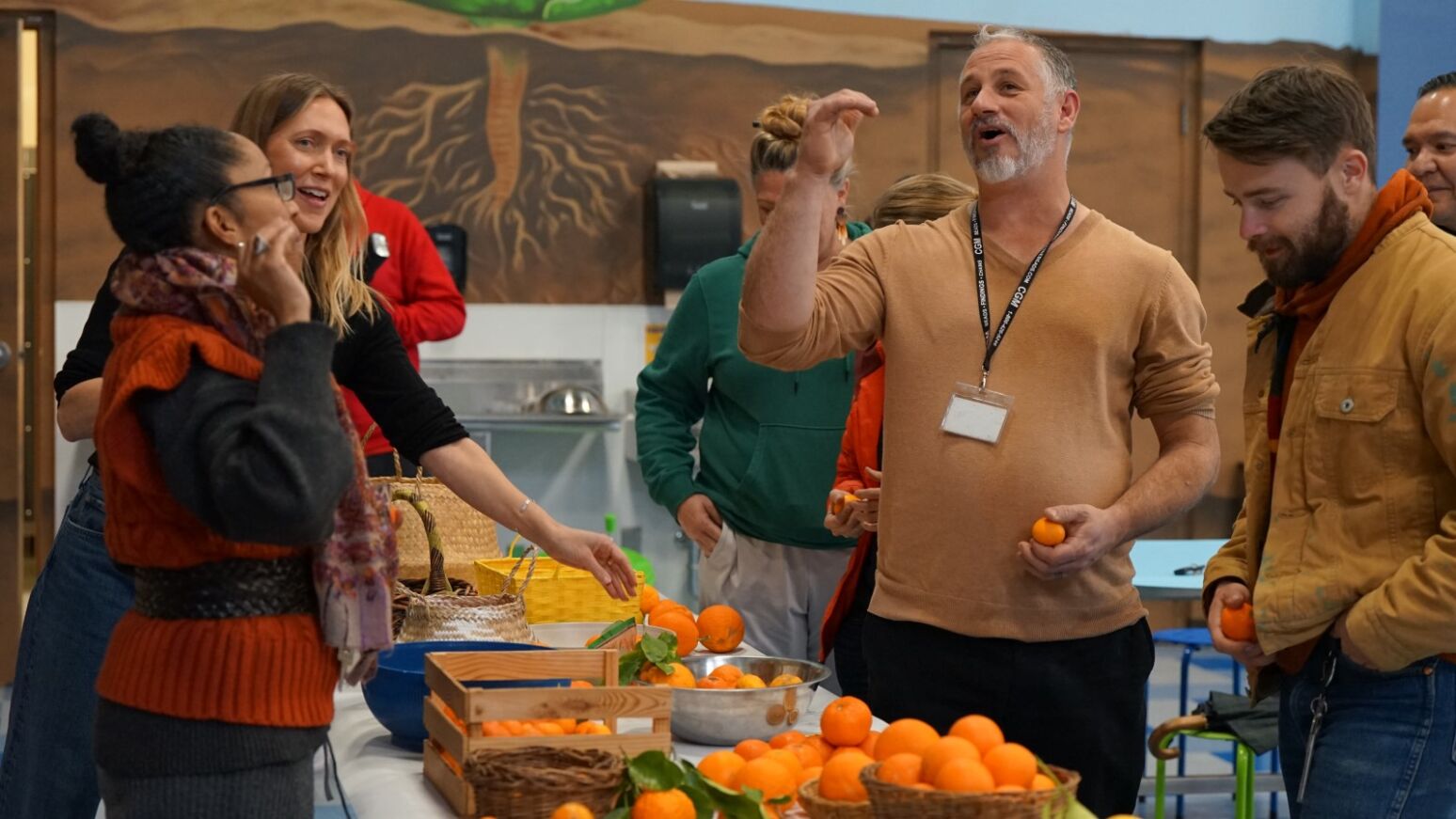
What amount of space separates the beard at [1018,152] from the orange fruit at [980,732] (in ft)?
3.21

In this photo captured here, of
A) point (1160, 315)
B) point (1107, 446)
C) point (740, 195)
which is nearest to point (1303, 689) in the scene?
point (1107, 446)

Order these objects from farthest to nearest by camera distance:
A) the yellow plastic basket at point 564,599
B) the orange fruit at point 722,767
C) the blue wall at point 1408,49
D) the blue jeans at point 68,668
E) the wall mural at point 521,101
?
the blue wall at point 1408,49, the wall mural at point 521,101, the yellow plastic basket at point 564,599, the blue jeans at point 68,668, the orange fruit at point 722,767

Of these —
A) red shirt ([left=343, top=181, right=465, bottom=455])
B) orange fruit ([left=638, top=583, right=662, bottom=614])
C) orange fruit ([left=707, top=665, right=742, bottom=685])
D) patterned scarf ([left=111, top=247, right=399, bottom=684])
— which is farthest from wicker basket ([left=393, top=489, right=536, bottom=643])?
red shirt ([left=343, top=181, right=465, bottom=455])

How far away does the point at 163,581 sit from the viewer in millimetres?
1539

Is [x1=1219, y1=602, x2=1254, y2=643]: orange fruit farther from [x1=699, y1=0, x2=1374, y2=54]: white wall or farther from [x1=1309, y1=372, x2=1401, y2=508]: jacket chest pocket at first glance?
[x1=699, y1=0, x2=1374, y2=54]: white wall

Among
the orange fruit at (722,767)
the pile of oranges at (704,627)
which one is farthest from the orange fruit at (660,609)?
the orange fruit at (722,767)

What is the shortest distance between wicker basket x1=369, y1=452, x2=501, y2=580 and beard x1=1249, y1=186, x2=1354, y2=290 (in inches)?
62.3

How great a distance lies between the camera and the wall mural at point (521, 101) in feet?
→ 19.0

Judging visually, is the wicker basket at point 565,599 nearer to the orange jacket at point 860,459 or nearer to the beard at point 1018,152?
the orange jacket at point 860,459

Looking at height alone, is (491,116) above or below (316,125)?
above

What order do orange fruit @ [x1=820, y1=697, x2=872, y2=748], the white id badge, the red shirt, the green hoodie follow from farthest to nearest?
the red shirt → the green hoodie → the white id badge → orange fruit @ [x1=820, y1=697, x2=872, y2=748]

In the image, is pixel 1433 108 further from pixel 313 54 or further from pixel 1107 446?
pixel 313 54

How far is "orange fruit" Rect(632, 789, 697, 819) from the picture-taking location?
1599 mm

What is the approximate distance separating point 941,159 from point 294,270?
5.16 m
